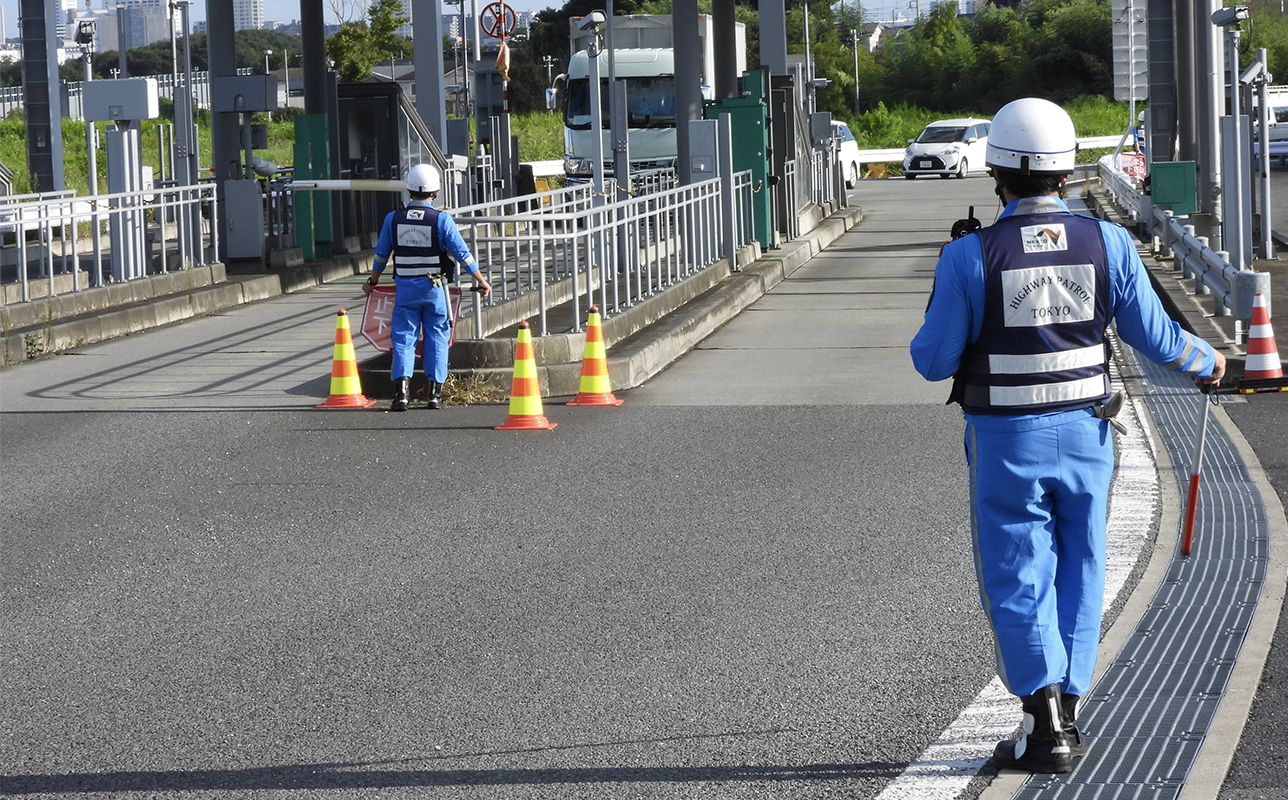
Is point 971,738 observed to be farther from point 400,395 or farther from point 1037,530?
point 400,395

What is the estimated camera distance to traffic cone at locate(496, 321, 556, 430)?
1066cm

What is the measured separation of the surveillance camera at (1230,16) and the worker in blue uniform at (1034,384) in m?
12.7

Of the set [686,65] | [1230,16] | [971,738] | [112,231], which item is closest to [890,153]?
[686,65]

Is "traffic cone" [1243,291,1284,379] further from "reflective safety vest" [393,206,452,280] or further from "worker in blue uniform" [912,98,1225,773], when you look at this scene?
"worker in blue uniform" [912,98,1225,773]

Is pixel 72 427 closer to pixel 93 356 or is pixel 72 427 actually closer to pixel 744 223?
pixel 93 356

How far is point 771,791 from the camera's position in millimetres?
4359

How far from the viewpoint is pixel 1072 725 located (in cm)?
450

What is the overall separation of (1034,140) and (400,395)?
7.77 metres

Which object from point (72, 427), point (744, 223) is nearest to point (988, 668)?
point (72, 427)

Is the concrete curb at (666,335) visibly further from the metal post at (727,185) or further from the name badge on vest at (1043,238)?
the name badge on vest at (1043,238)

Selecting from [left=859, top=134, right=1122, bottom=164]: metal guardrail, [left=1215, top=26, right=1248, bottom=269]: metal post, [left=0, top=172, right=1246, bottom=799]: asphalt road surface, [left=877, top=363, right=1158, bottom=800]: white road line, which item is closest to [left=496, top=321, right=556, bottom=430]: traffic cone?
[left=0, top=172, right=1246, bottom=799]: asphalt road surface

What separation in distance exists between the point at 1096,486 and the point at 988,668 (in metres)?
1.21

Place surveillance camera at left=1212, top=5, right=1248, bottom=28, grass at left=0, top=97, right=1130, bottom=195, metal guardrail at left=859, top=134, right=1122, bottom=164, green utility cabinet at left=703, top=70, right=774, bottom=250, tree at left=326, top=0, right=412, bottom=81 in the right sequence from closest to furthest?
surveillance camera at left=1212, top=5, right=1248, bottom=28, green utility cabinet at left=703, top=70, right=774, bottom=250, grass at left=0, top=97, right=1130, bottom=195, metal guardrail at left=859, top=134, right=1122, bottom=164, tree at left=326, top=0, right=412, bottom=81

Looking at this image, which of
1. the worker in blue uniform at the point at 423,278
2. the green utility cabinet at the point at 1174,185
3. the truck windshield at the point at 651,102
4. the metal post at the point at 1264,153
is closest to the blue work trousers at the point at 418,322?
the worker in blue uniform at the point at 423,278
